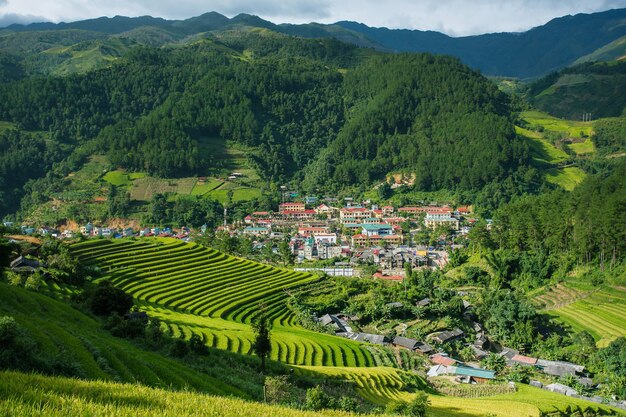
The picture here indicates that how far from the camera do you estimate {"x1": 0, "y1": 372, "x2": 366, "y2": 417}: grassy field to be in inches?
231

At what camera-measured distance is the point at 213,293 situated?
1426 inches

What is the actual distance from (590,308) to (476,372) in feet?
41.3

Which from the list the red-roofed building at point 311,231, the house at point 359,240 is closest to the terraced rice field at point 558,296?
the house at point 359,240

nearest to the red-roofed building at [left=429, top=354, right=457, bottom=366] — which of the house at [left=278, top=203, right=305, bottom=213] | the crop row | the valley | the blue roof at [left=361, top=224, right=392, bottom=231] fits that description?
the valley

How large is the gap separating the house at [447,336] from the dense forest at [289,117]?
51454 millimetres

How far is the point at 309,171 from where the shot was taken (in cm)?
9662

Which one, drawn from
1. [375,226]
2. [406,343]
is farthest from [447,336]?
[375,226]

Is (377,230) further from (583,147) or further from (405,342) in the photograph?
(583,147)

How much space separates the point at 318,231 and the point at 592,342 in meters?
45.2

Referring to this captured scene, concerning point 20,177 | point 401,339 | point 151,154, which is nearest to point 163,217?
point 151,154

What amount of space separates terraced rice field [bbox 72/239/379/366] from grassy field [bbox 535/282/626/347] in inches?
563

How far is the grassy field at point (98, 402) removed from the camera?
5871 mm

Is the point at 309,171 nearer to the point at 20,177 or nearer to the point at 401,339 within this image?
the point at 20,177

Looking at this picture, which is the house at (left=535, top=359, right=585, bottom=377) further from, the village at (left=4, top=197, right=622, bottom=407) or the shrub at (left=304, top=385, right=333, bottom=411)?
the shrub at (left=304, top=385, right=333, bottom=411)
